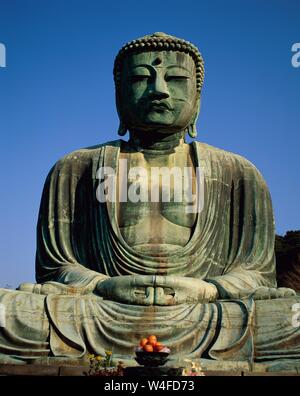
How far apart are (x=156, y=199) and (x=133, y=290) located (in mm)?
1688

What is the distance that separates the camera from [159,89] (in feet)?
35.8

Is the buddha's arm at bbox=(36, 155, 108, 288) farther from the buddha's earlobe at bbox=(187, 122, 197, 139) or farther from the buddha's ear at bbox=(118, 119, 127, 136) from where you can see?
the buddha's earlobe at bbox=(187, 122, 197, 139)

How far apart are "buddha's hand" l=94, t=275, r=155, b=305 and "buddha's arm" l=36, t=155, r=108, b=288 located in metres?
0.91

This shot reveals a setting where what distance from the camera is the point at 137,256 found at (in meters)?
10.4

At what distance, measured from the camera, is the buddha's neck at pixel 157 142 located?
1141 centimetres

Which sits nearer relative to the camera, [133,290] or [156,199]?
[133,290]

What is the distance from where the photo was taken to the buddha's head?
11.1m

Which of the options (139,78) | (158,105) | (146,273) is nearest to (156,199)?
(146,273)

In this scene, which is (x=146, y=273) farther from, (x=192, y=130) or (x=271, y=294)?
(x=192, y=130)

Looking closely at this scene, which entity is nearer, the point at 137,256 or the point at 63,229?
the point at 137,256

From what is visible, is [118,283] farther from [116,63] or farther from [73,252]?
[116,63]

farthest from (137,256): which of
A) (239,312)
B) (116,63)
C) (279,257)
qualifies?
(279,257)

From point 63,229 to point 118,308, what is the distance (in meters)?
1.99

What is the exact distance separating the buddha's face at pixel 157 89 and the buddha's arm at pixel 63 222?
1018mm
